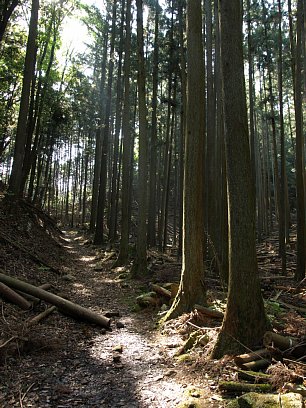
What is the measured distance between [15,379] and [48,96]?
19.0m

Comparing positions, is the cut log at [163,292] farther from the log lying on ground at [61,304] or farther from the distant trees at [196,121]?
the log lying on ground at [61,304]

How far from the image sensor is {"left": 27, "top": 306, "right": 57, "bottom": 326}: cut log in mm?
5474

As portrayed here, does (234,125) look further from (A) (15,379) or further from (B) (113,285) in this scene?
(B) (113,285)

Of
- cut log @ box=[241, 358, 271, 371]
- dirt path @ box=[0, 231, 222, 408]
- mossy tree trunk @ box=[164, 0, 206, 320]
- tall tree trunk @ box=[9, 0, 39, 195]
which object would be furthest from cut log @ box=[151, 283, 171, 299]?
Answer: tall tree trunk @ box=[9, 0, 39, 195]

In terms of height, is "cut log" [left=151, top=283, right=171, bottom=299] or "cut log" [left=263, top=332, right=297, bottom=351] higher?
"cut log" [left=151, top=283, right=171, bottom=299]

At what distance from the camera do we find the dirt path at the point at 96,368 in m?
3.64

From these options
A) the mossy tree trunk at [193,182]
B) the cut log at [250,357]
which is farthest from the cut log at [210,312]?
the cut log at [250,357]

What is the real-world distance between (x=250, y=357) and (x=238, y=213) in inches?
66.6

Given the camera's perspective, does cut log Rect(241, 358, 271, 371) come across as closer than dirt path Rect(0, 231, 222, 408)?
No

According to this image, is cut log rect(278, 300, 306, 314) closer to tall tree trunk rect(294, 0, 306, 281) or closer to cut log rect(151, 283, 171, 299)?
cut log rect(151, 283, 171, 299)

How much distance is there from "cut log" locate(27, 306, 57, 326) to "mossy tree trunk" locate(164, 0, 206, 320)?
2.11m

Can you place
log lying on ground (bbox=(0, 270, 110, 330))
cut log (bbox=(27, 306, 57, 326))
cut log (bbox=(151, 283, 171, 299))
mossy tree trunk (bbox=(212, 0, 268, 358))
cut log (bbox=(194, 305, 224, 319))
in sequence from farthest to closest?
cut log (bbox=(151, 283, 171, 299)) < log lying on ground (bbox=(0, 270, 110, 330)) < cut log (bbox=(194, 305, 224, 319)) < cut log (bbox=(27, 306, 57, 326)) < mossy tree trunk (bbox=(212, 0, 268, 358))

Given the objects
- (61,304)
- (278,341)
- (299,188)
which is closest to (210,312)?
(278,341)

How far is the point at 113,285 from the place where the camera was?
9.99 m
